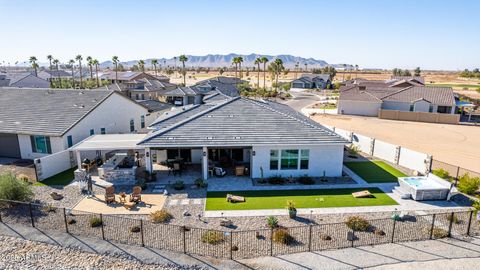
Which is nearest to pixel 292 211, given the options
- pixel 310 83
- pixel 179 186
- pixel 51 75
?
pixel 179 186

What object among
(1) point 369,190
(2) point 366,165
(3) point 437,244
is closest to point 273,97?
(2) point 366,165

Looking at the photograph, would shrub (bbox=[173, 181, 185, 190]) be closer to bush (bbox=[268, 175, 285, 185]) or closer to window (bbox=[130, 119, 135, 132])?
bush (bbox=[268, 175, 285, 185])

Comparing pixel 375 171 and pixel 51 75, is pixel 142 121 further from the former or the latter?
pixel 51 75

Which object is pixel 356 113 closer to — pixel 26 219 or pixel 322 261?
pixel 322 261

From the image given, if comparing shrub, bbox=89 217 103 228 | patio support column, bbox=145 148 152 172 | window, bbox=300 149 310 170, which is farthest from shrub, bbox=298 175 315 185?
shrub, bbox=89 217 103 228

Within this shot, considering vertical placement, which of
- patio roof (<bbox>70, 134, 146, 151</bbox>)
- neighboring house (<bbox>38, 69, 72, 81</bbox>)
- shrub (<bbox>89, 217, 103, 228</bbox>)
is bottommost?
shrub (<bbox>89, 217, 103, 228</bbox>)
